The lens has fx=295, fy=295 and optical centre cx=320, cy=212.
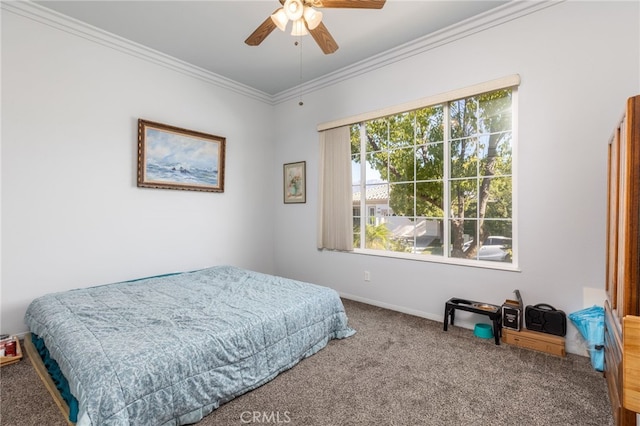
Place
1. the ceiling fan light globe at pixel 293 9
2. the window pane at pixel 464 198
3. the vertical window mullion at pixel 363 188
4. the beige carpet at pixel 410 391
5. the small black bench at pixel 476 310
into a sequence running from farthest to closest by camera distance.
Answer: the vertical window mullion at pixel 363 188 < the window pane at pixel 464 198 < the small black bench at pixel 476 310 < the ceiling fan light globe at pixel 293 9 < the beige carpet at pixel 410 391

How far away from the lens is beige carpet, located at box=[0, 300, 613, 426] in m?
1.60

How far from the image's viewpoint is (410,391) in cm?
184

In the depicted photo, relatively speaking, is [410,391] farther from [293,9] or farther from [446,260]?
[293,9]

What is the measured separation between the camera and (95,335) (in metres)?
1.66

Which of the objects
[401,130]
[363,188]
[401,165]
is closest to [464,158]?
[401,165]

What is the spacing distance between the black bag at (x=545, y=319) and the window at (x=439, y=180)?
0.44m

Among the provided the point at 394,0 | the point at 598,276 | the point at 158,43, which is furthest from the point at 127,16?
the point at 598,276

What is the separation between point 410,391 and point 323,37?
2.48m

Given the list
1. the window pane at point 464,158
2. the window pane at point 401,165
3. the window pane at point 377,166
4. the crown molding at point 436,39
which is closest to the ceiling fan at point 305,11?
the crown molding at point 436,39

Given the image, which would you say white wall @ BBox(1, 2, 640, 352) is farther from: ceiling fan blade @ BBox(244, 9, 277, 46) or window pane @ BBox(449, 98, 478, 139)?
ceiling fan blade @ BBox(244, 9, 277, 46)

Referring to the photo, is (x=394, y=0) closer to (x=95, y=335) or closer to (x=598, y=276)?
(x=598, y=276)

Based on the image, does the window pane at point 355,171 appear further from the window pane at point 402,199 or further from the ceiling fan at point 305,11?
the ceiling fan at point 305,11

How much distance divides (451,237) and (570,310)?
1.07 metres

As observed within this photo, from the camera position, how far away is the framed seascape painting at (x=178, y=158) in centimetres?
324
